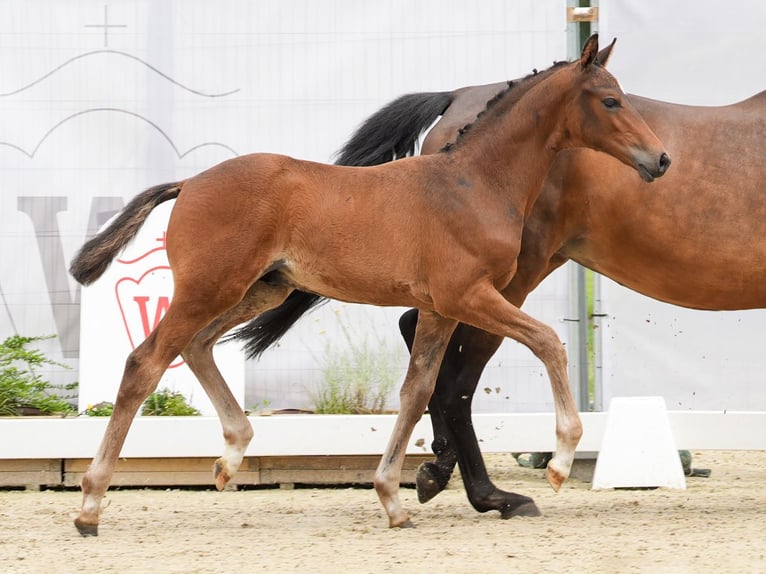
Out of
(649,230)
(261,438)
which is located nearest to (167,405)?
(261,438)

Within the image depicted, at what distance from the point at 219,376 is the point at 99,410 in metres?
1.63

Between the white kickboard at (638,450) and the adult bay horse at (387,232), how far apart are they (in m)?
1.63

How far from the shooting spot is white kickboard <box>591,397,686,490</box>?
5879mm

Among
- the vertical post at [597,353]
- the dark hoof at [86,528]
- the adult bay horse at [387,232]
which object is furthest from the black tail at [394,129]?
the dark hoof at [86,528]

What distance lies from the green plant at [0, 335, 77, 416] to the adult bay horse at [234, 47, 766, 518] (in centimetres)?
163

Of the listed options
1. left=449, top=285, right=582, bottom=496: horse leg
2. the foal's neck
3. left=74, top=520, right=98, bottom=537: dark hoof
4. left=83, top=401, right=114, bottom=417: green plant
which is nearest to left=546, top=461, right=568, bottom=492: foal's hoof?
left=449, top=285, right=582, bottom=496: horse leg

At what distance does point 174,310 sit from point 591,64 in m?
1.92

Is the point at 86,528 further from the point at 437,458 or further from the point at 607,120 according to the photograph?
the point at 607,120

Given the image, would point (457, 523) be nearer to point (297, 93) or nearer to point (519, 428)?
point (519, 428)

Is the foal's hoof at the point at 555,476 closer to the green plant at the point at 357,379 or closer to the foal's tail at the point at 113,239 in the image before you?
the foal's tail at the point at 113,239

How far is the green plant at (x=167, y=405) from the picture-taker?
6.31 metres

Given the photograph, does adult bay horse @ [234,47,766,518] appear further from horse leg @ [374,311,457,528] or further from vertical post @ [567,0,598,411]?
vertical post @ [567,0,598,411]

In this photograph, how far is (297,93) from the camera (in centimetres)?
671

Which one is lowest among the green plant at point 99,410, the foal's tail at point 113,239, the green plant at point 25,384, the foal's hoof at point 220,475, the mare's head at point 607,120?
the foal's hoof at point 220,475
